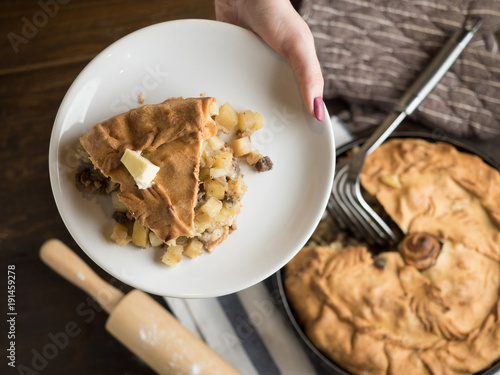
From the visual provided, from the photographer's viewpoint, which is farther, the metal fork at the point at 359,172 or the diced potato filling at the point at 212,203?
the metal fork at the point at 359,172

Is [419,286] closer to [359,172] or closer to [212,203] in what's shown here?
[359,172]

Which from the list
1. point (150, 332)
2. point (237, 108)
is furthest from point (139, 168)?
point (150, 332)

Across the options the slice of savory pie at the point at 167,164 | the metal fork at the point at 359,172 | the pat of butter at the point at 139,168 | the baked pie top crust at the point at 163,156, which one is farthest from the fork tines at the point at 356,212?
the pat of butter at the point at 139,168

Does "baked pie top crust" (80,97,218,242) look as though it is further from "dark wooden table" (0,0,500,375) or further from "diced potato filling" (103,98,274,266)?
"dark wooden table" (0,0,500,375)

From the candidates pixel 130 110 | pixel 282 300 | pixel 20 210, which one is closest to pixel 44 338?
pixel 20 210

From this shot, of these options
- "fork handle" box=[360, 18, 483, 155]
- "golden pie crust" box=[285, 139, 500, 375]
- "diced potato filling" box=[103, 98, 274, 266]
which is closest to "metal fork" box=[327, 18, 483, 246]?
"fork handle" box=[360, 18, 483, 155]

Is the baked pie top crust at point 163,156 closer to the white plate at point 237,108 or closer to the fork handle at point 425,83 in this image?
the white plate at point 237,108

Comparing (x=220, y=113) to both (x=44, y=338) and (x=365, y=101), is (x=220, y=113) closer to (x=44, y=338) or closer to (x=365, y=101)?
(x=365, y=101)
